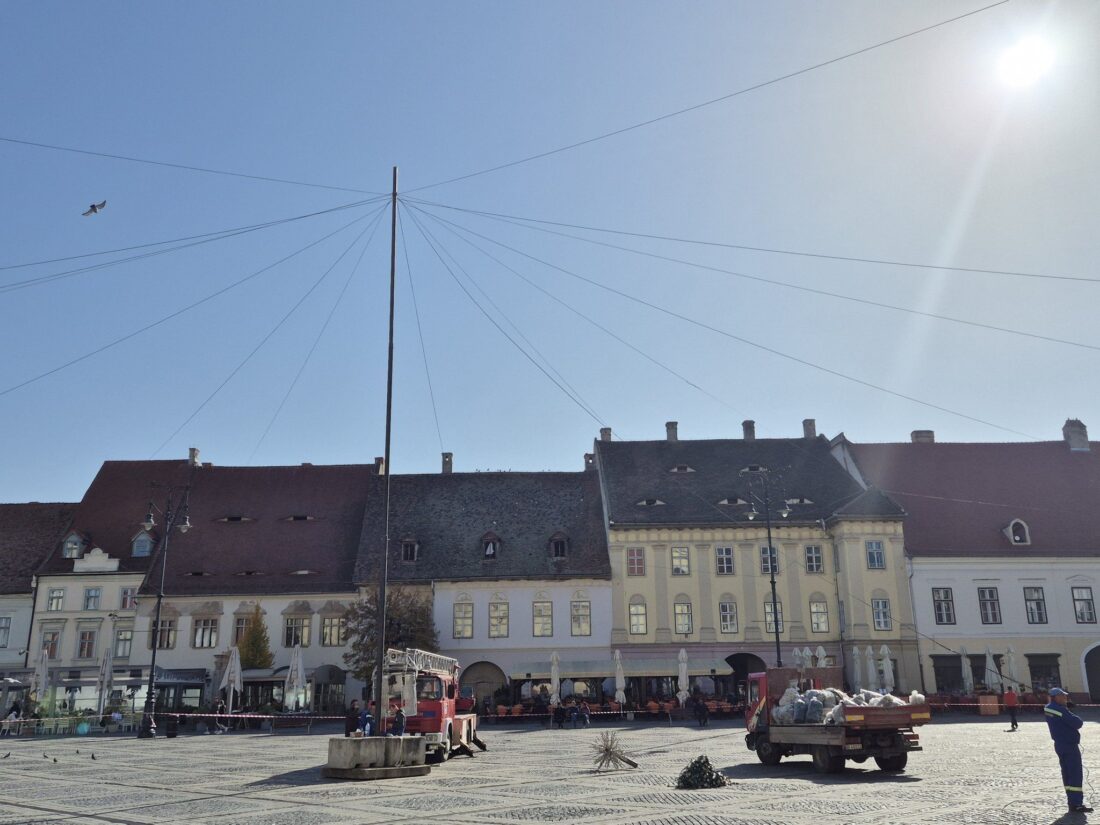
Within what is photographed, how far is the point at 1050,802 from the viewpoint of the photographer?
13.1m

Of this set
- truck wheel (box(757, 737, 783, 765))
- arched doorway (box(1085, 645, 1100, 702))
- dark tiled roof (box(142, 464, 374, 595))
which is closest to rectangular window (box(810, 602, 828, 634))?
arched doorway (box(1085, 645, 1100, 702))

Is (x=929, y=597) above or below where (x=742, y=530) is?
below

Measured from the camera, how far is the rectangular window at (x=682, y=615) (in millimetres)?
48562

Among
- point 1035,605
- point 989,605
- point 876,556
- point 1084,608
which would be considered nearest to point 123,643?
point 876,556

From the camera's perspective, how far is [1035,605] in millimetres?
47562

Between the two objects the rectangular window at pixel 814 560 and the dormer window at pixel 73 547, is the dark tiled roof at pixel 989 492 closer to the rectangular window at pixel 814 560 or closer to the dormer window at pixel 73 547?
the rectangular window at pixel 814 560

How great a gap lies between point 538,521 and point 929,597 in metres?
20.3

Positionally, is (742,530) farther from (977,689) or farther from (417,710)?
(417,710)

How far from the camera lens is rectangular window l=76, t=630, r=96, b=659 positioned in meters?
48.5

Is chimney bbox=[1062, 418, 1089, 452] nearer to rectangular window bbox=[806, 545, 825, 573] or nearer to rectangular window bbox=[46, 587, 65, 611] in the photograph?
rectangular window bbox=[806, 545, 825, 573]

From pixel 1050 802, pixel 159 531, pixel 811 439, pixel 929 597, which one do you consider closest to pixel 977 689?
Answer: pixel 929 597

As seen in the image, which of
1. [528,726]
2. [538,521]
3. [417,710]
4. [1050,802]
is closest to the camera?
[1050,802]

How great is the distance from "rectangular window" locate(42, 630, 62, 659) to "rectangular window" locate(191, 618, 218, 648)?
22.9ft

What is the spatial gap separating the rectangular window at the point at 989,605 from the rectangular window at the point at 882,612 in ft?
15.1
